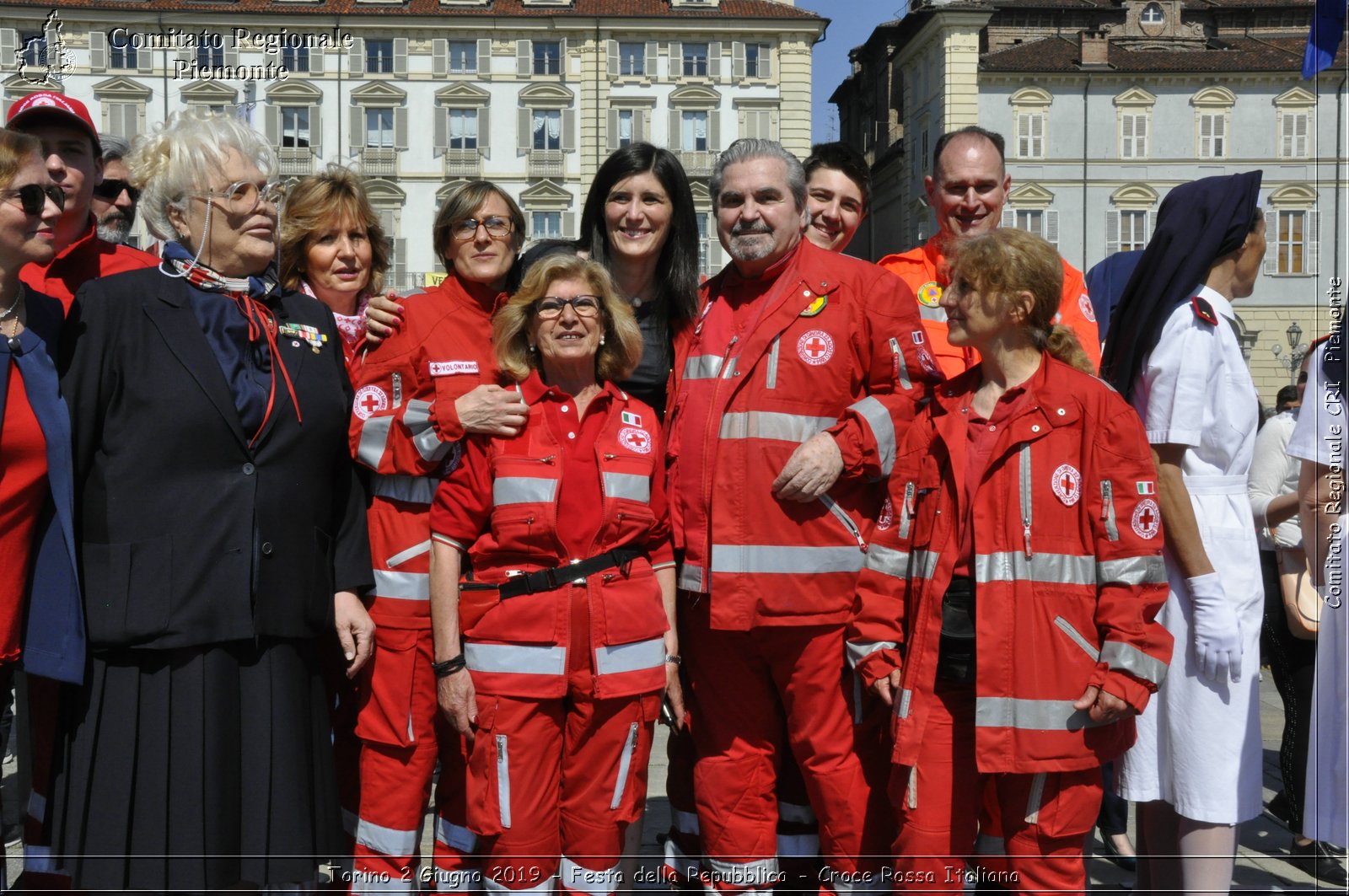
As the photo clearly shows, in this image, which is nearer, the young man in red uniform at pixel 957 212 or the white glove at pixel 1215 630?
the white glove at pixel 1215 630


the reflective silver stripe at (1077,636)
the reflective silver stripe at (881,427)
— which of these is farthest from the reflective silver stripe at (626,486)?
the reflective silver stripe at (1077,636)

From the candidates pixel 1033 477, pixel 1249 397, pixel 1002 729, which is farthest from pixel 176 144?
pixel 1249 397

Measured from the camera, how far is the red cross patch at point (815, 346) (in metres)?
3.94

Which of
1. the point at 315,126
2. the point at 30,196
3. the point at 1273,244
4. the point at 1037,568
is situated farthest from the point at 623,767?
the point at 315,126

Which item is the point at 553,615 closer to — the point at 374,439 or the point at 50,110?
the point at 374,439

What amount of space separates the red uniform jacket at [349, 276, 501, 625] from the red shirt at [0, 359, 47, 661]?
0.97m

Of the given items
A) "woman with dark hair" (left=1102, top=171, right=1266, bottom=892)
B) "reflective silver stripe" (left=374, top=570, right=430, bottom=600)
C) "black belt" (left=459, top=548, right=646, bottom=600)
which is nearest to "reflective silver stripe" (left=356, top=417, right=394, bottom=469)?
"reflective silver stripe" (left=374, top=570, right=430, bottom=600)

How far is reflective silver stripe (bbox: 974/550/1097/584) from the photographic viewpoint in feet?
11.3

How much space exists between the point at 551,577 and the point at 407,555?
567mm

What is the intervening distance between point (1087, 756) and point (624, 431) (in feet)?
5.57

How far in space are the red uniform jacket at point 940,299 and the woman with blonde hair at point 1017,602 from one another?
0.41m

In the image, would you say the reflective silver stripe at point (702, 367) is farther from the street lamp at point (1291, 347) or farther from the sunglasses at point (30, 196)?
the street lamp at point (1291, 347)

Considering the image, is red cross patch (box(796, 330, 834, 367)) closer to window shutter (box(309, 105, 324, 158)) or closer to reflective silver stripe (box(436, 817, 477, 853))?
reflective silver stripe (box(436, 817, 477, 853))

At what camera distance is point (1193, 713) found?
3863 mm
